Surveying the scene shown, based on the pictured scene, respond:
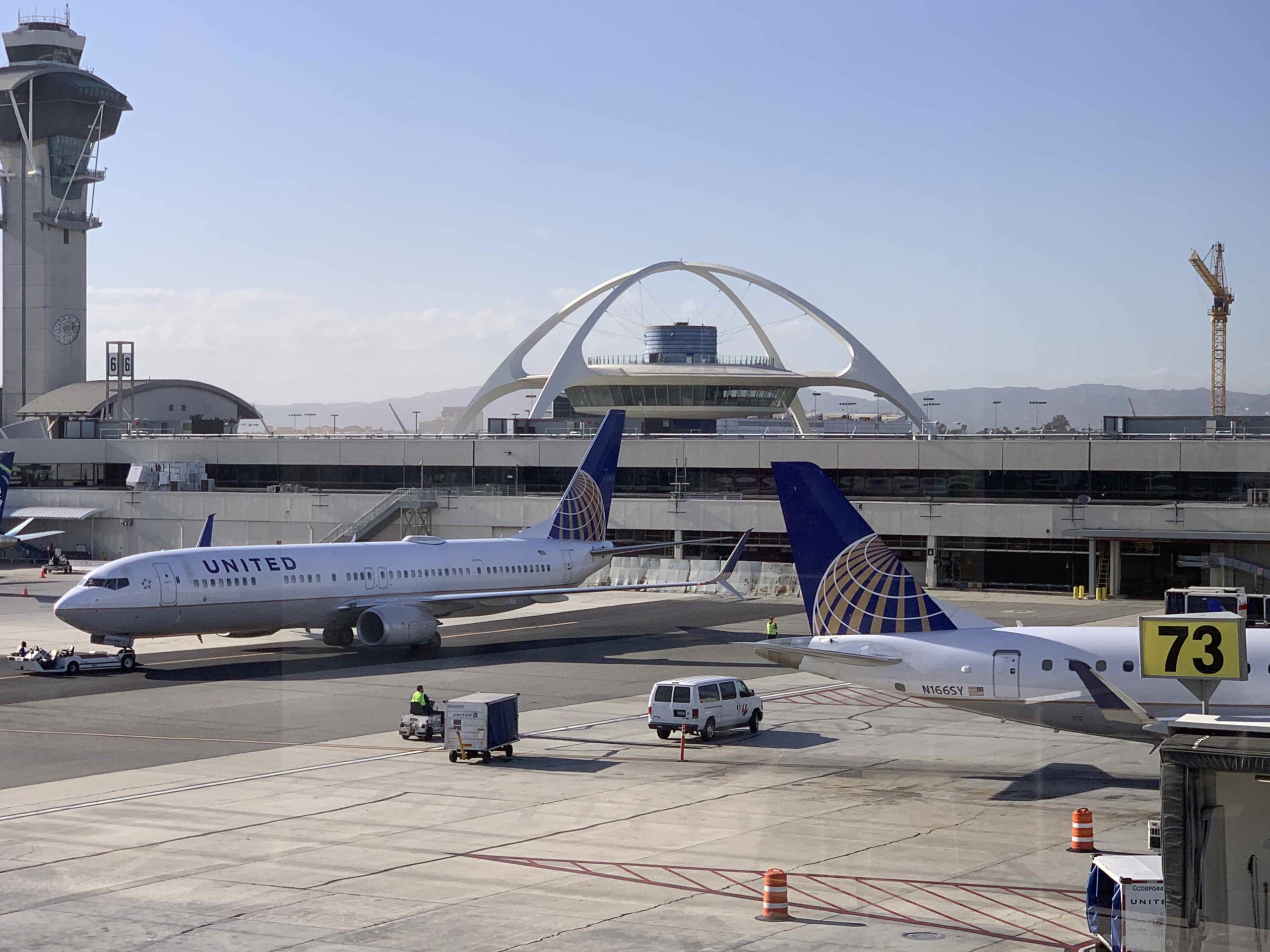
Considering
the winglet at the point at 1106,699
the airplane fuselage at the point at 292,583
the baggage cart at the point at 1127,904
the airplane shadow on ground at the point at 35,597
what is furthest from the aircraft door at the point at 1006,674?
the airplane shadow on ground at the point at 35,597

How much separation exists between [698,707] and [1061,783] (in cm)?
987

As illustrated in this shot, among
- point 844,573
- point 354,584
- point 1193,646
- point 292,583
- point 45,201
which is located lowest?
point 354,584

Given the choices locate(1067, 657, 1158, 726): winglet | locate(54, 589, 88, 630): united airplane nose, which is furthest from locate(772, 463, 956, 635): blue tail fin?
locate(54, 589, 88, 630): united airplane nose

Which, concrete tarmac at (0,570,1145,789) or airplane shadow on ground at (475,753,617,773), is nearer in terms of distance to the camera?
airplane shadow on ground at (475,753,617,773)

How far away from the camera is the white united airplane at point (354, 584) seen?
166 ft

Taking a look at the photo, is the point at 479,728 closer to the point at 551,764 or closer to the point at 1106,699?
the point at 551,764

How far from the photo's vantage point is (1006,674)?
30344mm

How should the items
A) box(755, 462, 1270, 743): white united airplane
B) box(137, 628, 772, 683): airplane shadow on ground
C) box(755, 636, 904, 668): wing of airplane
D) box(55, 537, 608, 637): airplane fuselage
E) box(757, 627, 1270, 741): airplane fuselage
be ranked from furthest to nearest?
box(137, 628, 772, 683): airplane shadow on ground, box(55, 537, 608, 637): airplane fuselage, box(755, 636, 904, 668): wing of airplane, box(755, 462, 1270, 743): white united airplane, box(757, 627, 1270, 741): airplane fuselage

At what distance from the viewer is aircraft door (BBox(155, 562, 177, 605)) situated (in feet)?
165

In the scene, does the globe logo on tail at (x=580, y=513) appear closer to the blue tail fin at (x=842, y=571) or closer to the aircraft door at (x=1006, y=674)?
the blue tail fin at (x=842, y=571)

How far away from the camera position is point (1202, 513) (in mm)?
77312

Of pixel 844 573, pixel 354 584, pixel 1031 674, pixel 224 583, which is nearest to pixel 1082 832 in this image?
pixel 1031 674

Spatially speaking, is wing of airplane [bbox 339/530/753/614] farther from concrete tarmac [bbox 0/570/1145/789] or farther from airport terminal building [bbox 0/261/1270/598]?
airport terminal building [bbox 0/261/1270/598]

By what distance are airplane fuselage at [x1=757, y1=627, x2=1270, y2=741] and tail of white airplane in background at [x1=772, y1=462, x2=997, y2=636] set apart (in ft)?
1.67
